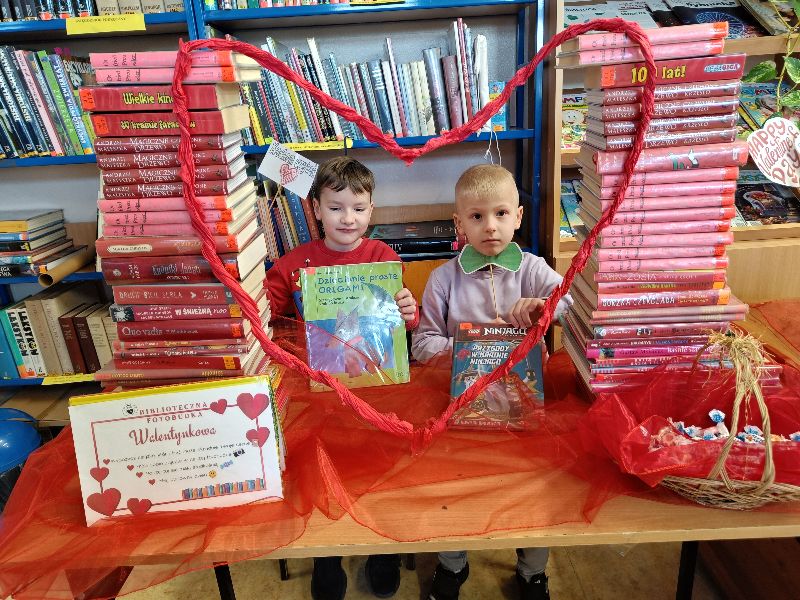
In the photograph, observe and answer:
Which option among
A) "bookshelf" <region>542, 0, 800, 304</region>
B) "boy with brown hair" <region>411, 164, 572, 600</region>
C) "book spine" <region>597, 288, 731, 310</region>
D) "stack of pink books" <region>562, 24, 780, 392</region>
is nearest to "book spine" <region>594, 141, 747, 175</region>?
"stack of pink books" <region>562, 24, 780, 392</region>

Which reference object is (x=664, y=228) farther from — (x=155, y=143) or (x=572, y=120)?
(x=572, y=120)

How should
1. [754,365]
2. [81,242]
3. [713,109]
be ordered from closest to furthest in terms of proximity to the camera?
[754,365] → [713,109] → [81,242]

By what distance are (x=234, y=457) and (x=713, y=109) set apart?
1.07 metres

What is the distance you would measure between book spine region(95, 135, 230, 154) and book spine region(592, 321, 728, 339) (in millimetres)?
821

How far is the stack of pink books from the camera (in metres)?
1.06

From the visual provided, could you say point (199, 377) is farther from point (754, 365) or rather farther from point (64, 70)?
point (64, 70)

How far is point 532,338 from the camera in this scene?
102 centimetres

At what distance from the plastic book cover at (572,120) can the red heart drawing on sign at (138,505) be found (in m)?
1.95

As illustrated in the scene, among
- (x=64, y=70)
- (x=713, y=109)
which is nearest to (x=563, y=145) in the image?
(x=713, y=109)

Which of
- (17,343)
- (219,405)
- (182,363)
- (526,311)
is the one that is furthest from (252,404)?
(17,343)

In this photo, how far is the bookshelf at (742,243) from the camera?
2.27 meters

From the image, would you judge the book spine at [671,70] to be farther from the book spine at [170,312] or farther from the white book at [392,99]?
the white book at [392,99]

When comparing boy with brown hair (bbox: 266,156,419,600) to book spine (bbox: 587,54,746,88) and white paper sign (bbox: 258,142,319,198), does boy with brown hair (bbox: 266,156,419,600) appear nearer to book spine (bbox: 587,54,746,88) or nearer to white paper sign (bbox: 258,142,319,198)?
white paper sign (bbox: 258,142,319,198)

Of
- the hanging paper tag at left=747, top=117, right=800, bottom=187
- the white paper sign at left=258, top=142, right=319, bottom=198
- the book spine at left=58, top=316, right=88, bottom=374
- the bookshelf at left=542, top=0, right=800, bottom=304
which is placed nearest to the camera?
the hanging paper tag at left=747, top=117, right=800, bottom=187
